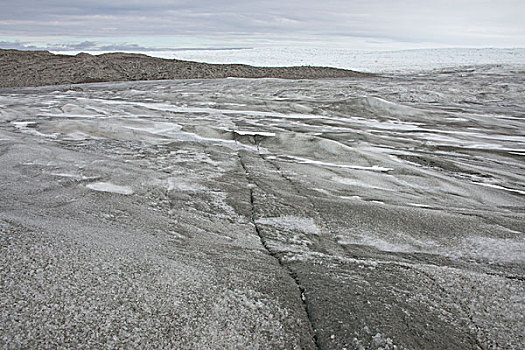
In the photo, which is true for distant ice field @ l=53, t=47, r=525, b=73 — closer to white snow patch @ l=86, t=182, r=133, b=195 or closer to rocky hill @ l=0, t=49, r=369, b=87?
rocky hill @ l=0, t=49, r=369, b=87

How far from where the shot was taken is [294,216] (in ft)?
9.38

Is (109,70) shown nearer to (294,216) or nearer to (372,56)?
(294,216)

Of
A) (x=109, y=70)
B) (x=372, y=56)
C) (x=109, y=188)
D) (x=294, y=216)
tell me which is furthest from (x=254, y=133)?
(x=372, y=56)

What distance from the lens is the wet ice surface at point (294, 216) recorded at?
167cm

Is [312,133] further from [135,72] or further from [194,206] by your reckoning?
[135,72]

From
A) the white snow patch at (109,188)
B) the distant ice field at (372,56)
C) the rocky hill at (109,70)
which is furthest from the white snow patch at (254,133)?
the distant ice field at (372,56)

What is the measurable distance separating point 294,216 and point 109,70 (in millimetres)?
12795

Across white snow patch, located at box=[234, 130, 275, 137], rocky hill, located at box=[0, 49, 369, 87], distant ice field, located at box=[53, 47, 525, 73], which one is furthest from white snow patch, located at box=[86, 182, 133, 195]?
distant ice field, located at box=[53, 47, 525, 73]

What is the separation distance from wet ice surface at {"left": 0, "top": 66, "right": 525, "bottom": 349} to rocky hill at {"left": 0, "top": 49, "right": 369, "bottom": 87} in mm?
6454

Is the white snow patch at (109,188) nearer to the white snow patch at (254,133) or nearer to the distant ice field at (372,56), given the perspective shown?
the white snow patch at (254,133)

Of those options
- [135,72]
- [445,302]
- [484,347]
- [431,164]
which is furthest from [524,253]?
[135,72]

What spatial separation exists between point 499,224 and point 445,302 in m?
1.31

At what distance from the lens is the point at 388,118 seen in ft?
24.3

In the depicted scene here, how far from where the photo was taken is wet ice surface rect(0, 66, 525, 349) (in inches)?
65.9
